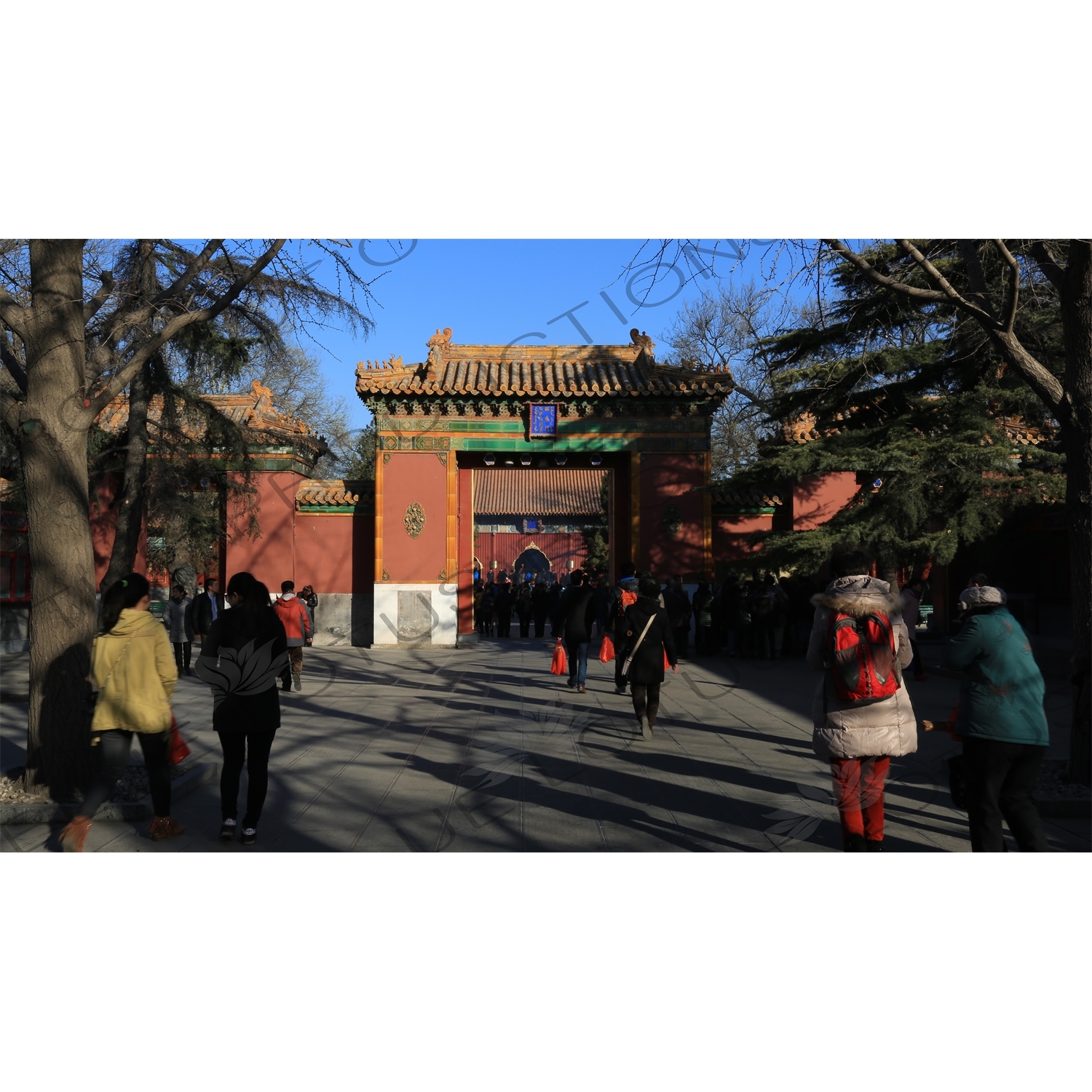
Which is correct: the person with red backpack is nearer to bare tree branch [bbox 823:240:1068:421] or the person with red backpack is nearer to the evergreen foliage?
bare tree branch [bbox 823:240:1068:421]

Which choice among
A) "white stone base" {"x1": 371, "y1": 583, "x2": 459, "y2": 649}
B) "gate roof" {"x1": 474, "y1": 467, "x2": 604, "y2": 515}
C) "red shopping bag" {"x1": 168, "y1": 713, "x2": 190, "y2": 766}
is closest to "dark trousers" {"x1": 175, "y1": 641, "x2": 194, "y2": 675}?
"white stone base" {"x1": 371, "y1": 583, "x2": 459, "y2": 649}

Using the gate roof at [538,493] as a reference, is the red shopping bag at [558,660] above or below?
below

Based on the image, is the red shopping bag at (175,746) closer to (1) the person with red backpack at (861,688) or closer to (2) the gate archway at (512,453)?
(1) the person with red backpack at (861,688)

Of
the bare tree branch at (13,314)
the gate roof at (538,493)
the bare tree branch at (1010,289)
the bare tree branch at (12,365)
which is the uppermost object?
the gate roof at (538,493)

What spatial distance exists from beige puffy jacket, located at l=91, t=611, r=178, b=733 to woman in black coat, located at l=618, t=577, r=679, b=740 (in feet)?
14.2

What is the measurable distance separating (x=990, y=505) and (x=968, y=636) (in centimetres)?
932

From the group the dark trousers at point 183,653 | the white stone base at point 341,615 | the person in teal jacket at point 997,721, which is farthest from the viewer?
the white stone base at point 341,615

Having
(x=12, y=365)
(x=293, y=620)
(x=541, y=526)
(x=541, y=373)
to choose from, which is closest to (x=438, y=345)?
(x=541, y=373)

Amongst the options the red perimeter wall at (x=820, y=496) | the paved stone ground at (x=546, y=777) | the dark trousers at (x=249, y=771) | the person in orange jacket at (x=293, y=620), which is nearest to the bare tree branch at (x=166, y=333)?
the dark trousers at (x=249, y=771)

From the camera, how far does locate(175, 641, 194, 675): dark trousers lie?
13859mm

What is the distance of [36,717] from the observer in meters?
5.94

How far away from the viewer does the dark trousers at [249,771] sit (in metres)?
5.23

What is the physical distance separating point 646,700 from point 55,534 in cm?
512

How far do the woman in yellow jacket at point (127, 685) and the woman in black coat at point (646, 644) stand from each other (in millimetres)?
4292
